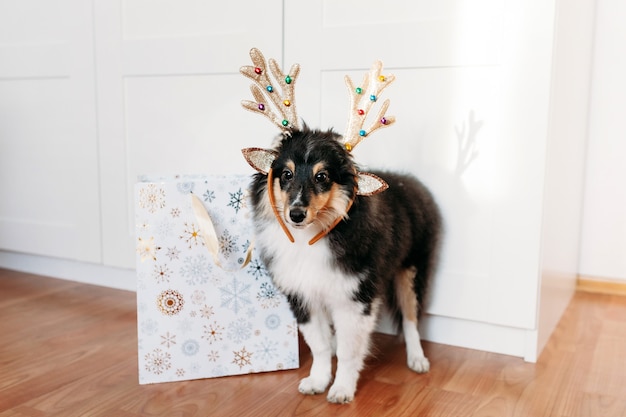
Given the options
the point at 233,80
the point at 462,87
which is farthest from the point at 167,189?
the point at 462,87

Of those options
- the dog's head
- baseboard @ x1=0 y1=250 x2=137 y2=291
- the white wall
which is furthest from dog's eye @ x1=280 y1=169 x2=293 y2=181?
the white wall

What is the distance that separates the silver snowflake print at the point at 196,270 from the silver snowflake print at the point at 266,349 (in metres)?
0.23

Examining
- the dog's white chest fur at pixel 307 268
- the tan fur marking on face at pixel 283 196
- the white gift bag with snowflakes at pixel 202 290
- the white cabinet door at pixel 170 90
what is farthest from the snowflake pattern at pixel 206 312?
the white cabinet door at pixel 170 90

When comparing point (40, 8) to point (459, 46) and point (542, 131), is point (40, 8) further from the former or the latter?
point (542, 131)

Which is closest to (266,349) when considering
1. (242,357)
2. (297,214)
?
(242,357)

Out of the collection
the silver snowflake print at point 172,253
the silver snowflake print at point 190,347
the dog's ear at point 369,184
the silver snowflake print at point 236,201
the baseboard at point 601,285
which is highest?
the dog's ear at point 369,184

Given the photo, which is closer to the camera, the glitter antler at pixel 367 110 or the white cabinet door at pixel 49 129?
the glitter antler at pixel 367 110

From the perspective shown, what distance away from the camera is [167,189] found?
147 cm

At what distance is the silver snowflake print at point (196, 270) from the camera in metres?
1.48

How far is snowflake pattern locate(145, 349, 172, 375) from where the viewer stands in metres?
1.46

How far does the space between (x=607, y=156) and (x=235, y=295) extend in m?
1.66

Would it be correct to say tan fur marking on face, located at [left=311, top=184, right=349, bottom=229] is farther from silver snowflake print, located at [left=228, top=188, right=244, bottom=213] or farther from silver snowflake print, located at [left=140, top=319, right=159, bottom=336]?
silver snowflake print, located at [left=140, top=319, right=159, bottom=336]

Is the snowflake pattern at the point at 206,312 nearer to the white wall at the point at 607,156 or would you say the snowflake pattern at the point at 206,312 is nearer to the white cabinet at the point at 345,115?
the white cabinet at the point at 345,115

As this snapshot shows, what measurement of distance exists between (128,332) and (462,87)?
1265 millimetres
